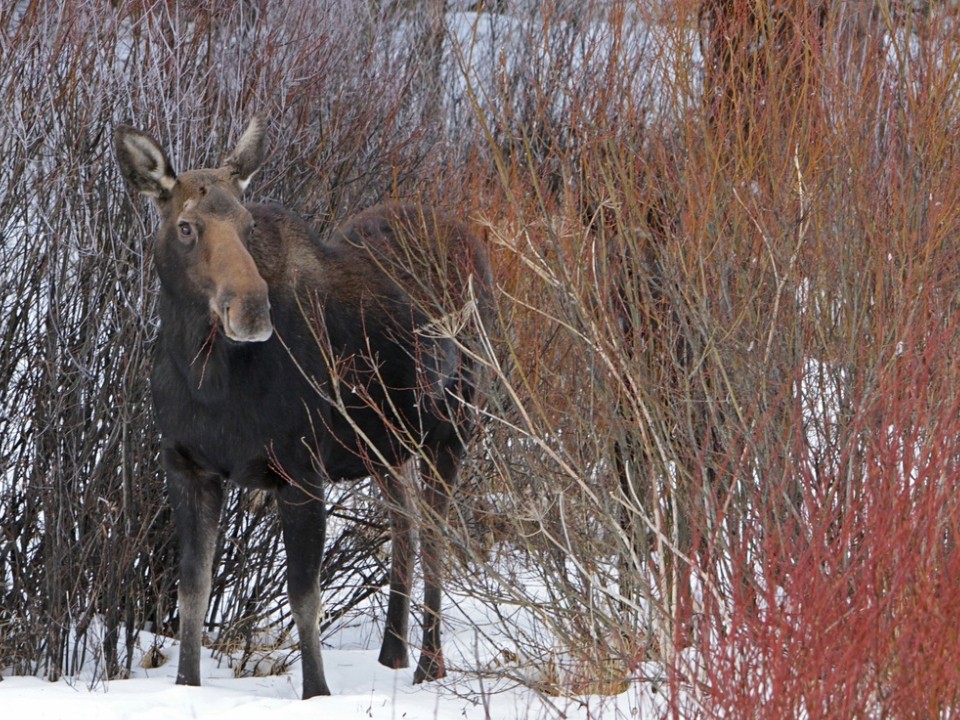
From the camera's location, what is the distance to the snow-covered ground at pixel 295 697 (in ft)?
16.7

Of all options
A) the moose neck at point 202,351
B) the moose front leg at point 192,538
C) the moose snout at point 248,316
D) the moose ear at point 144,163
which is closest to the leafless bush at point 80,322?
the moose front leg at point 192,538

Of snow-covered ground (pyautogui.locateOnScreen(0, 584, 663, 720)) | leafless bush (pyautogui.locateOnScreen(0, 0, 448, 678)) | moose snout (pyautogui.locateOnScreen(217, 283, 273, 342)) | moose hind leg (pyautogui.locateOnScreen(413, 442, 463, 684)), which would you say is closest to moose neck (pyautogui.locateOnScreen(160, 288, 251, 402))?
moose snout (pyautogui.locateOnScreen(217, 283, 273, 342))

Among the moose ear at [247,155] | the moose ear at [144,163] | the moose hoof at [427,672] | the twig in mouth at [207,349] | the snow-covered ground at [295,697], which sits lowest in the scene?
the snow-covered ground at [295,697]

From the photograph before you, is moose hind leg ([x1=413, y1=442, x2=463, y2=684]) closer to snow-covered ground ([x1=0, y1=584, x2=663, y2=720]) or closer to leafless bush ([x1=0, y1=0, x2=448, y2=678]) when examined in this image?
snow-covered ground ([x1=0, y1=584, x2=663, y2=720])

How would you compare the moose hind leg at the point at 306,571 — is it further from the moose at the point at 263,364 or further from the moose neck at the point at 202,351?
the moose neck at the point at 202,351

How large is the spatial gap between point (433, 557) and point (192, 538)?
1.14 metres

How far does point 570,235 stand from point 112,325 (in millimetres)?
2271

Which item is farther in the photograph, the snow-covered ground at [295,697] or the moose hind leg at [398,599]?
the moose hind leg at [398,599]

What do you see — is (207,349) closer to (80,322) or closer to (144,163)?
(144,163)

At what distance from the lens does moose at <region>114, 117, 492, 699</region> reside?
17.4ft

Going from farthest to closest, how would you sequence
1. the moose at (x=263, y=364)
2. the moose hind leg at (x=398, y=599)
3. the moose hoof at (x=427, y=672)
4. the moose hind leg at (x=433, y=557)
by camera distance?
the moose hind leg at (x=398, y=599)
the moose hoof at (x=427, y=672)
the moose hind leg at (x=433, y=557)
the moose at (x=263, y=364)

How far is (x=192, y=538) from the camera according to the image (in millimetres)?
5590

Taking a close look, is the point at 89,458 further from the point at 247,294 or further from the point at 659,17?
the point at 659,17

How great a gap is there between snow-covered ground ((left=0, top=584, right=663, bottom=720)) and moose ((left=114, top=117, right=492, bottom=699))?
227 millimetres
